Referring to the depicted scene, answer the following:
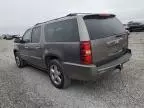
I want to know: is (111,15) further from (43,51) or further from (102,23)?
(43,51)

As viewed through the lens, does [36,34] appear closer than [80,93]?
No

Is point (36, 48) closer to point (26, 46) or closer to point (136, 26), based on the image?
point (26, 46)

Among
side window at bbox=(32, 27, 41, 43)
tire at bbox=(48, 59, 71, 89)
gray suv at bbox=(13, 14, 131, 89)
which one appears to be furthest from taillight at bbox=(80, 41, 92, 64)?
side window at bbox=(32, 27, 41, 43)

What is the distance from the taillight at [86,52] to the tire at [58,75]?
34.3 inches

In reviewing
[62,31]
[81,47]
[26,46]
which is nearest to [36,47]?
[26,46]

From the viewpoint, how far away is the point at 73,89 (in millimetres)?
4285

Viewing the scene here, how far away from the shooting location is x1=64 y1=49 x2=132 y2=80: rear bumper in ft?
10.9

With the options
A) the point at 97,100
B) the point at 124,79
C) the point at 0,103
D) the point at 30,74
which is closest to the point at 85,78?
the point at 97,100

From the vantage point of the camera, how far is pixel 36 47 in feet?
16.8

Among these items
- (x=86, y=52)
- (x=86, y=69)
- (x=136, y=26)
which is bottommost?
(x=136, y=26)

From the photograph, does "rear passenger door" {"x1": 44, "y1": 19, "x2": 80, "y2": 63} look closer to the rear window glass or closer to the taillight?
the taillight

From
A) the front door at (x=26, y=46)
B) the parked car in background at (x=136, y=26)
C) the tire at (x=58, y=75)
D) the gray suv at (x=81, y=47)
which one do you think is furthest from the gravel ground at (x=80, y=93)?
the parked car in background at (x=136, y=26)

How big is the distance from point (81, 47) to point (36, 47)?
2292 millimetres

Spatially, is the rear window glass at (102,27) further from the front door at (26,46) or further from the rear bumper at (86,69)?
the front door at (26,46)
